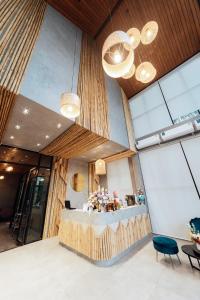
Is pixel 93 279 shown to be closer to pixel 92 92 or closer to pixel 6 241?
pixel 6 241

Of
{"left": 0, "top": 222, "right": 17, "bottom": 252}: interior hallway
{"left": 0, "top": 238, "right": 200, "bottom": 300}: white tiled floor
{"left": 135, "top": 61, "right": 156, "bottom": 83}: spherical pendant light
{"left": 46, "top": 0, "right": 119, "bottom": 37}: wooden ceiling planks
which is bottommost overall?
{"left": 0, "top": 238, "right": 200, "bottom": 300}: white tiled floor

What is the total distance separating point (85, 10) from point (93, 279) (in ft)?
31.1

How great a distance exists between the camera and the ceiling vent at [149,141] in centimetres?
571

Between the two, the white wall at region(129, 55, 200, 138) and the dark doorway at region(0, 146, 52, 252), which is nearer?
the dark doorway at region(0, 146, 52, 252)

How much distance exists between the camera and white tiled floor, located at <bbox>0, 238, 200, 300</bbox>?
87.4 inches

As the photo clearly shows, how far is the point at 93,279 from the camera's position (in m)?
2.61

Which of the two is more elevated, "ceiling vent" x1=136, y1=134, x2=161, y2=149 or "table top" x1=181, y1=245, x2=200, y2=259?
"ceiling vent" x1=136, y1=134, x2=161, y2=149

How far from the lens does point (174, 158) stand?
526 cm

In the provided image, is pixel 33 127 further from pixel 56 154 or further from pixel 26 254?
pixel 26 254

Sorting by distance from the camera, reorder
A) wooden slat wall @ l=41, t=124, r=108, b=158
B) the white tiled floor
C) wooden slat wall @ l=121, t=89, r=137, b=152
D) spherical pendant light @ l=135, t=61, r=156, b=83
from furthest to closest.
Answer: wooden slat wall @ l=121, t=89, r=137, b=152 → wooden slat wall @ l=41, t=124, r=108, b=158 → spherical pendant light @ l=135, t=61, r=156, b=83 → the white tiled floor

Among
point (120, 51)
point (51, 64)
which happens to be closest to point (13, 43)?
point (51, 64)

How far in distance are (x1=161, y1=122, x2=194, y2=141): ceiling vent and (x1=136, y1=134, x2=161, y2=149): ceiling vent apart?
0.83 ft

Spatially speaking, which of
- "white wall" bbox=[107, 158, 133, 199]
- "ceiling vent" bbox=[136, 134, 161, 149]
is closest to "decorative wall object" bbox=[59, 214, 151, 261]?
"white wall" bbox=[107, 158, 133, 199]

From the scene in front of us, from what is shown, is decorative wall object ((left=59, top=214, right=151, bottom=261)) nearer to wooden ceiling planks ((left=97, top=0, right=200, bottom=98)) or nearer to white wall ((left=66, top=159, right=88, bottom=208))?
white wall ((left=66, top=159, right=88, bottom=208))
